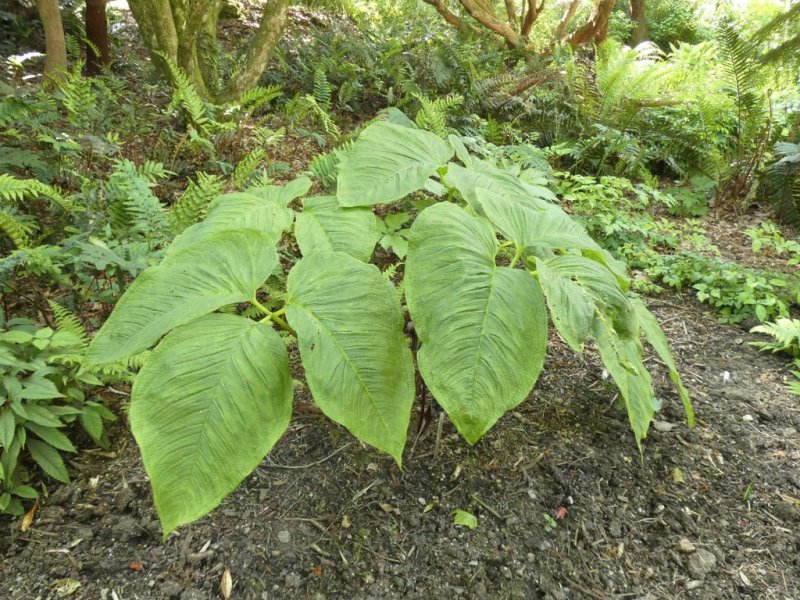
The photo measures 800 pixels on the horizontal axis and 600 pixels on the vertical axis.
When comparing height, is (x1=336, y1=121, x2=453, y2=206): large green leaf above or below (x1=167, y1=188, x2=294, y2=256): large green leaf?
above

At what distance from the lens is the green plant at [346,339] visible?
0.67 meters

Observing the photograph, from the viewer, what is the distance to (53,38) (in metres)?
3.35

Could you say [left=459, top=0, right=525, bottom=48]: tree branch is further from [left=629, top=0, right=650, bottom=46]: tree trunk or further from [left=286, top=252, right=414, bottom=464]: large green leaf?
[left=286, top=252, right=414, bottom=464]: large green leaf

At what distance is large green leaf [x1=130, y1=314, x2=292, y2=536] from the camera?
0.64 metres

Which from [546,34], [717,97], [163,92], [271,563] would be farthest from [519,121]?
[546,34]

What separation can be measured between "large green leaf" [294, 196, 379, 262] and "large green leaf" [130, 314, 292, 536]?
321mm

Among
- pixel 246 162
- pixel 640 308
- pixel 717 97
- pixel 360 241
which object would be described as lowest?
pixel 246 162

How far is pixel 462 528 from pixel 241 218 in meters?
0.96

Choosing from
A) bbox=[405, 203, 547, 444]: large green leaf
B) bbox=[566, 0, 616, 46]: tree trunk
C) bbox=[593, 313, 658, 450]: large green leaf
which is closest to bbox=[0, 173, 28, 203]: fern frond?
bbox=[405, 203, 547, 444]: large green leaf

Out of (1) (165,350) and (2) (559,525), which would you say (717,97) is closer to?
(2) (559,525)

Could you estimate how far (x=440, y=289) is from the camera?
81 cm

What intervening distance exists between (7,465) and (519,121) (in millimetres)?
4652

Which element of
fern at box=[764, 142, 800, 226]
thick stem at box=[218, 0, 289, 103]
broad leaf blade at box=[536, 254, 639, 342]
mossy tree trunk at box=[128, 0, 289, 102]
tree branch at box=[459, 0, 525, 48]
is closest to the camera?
broad leaf blade at box=[536, 254, 639, 342]

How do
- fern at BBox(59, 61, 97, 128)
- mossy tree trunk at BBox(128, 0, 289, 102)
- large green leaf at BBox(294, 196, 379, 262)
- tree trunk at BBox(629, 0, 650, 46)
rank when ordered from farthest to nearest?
1. tree trunk at BBox(629, 0, 650, 46)
2. mossy tree trunk at BBox(128, 0, 289, 102)
3. fern at BBox(59, 61, 97, 128)
4. large green leaf at BBox(294, 196, 379, 262)
